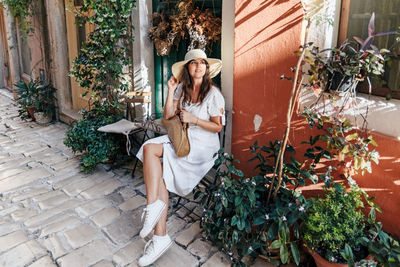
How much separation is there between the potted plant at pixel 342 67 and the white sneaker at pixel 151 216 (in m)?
1.60

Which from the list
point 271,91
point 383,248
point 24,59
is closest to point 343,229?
point 383,248

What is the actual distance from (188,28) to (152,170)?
5.55ft

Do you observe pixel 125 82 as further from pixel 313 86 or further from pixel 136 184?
pixel 313 86

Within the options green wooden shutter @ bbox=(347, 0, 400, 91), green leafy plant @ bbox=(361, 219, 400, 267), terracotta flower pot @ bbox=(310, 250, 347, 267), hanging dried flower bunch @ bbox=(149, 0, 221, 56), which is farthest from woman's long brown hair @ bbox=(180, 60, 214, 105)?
green leafy plant @ bbox=(361, 219, 400, 267)

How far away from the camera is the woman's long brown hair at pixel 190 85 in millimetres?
3281

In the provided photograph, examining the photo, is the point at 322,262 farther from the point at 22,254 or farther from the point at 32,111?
the point at 32,111

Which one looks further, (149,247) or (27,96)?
(27,96)

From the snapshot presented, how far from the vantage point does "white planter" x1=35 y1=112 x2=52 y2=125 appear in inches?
252

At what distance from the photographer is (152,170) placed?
303 cm

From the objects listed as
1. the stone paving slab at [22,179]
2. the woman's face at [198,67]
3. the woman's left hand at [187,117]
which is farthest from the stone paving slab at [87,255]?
the woman's face at [198,67]

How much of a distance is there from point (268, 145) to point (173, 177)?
932 mm

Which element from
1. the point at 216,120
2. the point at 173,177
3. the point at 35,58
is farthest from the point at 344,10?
the point at 35,58

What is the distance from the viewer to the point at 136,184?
13.6 ft

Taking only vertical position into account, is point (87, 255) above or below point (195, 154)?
below
